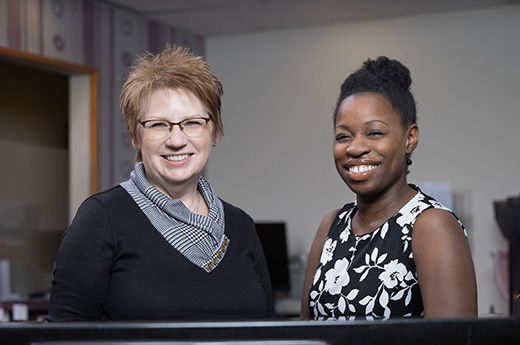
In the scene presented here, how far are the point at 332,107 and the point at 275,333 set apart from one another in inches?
188

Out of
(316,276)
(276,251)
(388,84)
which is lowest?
(276,251)

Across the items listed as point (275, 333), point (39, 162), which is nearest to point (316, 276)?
point (275, 333)

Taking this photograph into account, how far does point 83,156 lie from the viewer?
4.87 meters

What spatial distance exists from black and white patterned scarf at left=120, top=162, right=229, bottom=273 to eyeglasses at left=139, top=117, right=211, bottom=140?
4.6 inches

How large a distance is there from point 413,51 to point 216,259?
13.2 ft

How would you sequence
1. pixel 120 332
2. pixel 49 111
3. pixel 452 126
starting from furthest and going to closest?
pixel 49 111 → pixel 452 126 → pixel 120 332

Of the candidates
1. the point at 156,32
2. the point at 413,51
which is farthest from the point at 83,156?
the point at 413,51

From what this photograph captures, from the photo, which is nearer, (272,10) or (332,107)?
(272,10)

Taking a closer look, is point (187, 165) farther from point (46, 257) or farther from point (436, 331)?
point (46, 257)

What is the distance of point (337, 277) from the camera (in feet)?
4.96

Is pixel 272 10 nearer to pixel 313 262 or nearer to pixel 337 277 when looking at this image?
pixel 313 262

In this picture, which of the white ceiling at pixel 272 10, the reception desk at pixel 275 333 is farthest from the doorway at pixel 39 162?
the reception desk at pixel 275 333

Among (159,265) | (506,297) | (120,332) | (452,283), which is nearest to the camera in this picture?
(120,332)

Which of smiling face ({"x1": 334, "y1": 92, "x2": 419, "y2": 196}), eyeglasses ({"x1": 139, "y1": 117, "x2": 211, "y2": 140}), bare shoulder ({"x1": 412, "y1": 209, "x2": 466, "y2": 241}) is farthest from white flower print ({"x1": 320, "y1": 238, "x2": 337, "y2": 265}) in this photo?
eyeglasses ({"x1": 139, "y1": 117, "x2": 211, "y2": 140})
